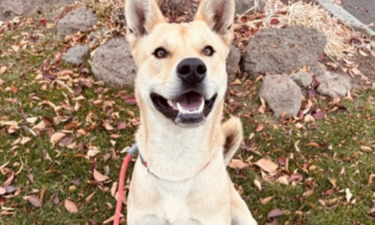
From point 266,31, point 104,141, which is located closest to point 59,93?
point 104,141

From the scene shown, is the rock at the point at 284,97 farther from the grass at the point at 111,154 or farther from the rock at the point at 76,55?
the rock at the point at 76,55

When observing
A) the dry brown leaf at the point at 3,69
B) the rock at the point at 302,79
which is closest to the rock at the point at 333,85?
the rock at the point at 302,79

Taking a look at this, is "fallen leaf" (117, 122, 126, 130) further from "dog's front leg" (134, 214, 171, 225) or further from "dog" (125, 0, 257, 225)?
"dog's front leg" (134, 214, 171, 225)

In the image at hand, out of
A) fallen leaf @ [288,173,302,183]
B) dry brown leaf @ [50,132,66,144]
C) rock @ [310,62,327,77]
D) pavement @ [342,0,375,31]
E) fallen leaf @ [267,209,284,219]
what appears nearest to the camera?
fallen leaf @ [267,209,284,219]

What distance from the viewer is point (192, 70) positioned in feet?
8.09

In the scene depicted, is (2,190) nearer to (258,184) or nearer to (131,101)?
(131,101)

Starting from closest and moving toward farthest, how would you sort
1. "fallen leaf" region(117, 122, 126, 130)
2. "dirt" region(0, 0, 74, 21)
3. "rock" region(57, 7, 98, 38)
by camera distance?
"fallen leaf" region(117, 122, 126, 130)
"rock" region(57, 7, 98, 38)
"dirt" region(0, 0, 74, 21)

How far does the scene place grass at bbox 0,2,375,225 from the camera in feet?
13.4

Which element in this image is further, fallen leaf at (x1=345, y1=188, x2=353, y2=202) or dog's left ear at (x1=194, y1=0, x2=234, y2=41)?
fallen leaf at (x1=345, y1=188, x2=353, y2=202)

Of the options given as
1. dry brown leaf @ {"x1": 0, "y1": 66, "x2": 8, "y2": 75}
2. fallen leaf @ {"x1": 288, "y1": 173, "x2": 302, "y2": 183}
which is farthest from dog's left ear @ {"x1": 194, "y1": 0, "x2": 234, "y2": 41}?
dry brown leaf @ {"x1": 0, "y1": 66, "x2": 8, "y2": 75}

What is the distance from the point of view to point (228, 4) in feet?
9.86

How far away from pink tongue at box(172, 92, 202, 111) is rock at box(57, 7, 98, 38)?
414 cm

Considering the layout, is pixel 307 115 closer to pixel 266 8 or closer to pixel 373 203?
pixel 373 203

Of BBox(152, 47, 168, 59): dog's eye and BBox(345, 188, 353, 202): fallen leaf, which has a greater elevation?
BBox(152, 47, 168, 59): dog's eye
